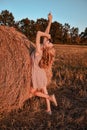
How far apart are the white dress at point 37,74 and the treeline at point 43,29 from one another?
1827 centimetres

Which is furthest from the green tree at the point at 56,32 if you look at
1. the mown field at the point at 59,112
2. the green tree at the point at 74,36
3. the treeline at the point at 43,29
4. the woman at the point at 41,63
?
the woman at the point at 41,63

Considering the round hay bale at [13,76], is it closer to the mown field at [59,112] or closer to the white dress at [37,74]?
the white dress at [37,74]

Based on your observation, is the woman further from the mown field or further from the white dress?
the mown field

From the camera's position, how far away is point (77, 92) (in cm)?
826

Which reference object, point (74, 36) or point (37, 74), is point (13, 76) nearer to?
point (37, 74)

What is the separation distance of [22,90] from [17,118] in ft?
2.16

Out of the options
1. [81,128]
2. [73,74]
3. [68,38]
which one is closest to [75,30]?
[68,38]

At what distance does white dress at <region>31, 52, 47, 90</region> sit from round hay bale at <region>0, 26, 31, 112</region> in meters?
0.11

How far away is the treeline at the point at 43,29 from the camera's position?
37.4 metres

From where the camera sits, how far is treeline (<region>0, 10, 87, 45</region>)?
3744 cm

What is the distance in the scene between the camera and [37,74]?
7.04 metres

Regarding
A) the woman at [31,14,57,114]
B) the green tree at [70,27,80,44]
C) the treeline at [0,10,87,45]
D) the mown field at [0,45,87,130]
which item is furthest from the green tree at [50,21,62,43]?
the woman at [31,14,57,114]

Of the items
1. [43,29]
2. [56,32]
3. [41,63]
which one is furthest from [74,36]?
[41,63]

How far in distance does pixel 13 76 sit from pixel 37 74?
0.51m
